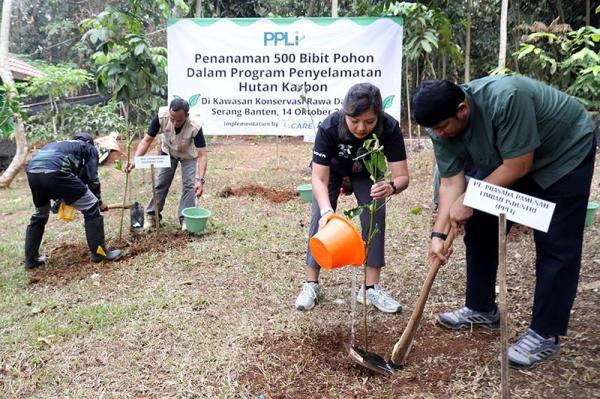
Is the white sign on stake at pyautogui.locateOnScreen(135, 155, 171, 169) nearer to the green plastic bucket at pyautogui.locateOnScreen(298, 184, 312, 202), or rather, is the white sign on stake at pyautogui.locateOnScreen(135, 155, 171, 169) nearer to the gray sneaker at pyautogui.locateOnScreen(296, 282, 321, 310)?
the green plastic bucket at pyautogui.locateOnScreen(298, 184, 312, 202)

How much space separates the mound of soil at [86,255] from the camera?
4.12 m

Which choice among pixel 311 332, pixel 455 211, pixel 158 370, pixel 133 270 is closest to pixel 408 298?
pixel 311 332

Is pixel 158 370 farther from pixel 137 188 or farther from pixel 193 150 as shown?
pixel 137 188

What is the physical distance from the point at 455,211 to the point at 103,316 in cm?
223

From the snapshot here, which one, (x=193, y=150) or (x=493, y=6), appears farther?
(x=493, y=6)

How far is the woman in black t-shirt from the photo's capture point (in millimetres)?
2611

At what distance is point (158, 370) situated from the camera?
259 centimetres

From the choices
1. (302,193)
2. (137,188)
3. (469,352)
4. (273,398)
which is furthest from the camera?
(137,188)

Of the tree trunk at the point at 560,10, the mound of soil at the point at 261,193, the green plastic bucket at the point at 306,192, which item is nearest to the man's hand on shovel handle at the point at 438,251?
the green plastic bucket at the point at 306,192

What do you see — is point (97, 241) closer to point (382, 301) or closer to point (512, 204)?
point (382, 301)

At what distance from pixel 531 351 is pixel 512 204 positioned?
2.93 ft

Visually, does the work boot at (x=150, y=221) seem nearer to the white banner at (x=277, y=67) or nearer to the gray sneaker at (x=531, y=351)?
the white banner at (x=277, y=67)

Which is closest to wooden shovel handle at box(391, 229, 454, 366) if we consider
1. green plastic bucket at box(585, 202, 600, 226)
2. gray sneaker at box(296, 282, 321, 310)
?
gray sneaker at box(296, 282, 321, 310)

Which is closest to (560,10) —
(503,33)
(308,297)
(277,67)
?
(503,33)
